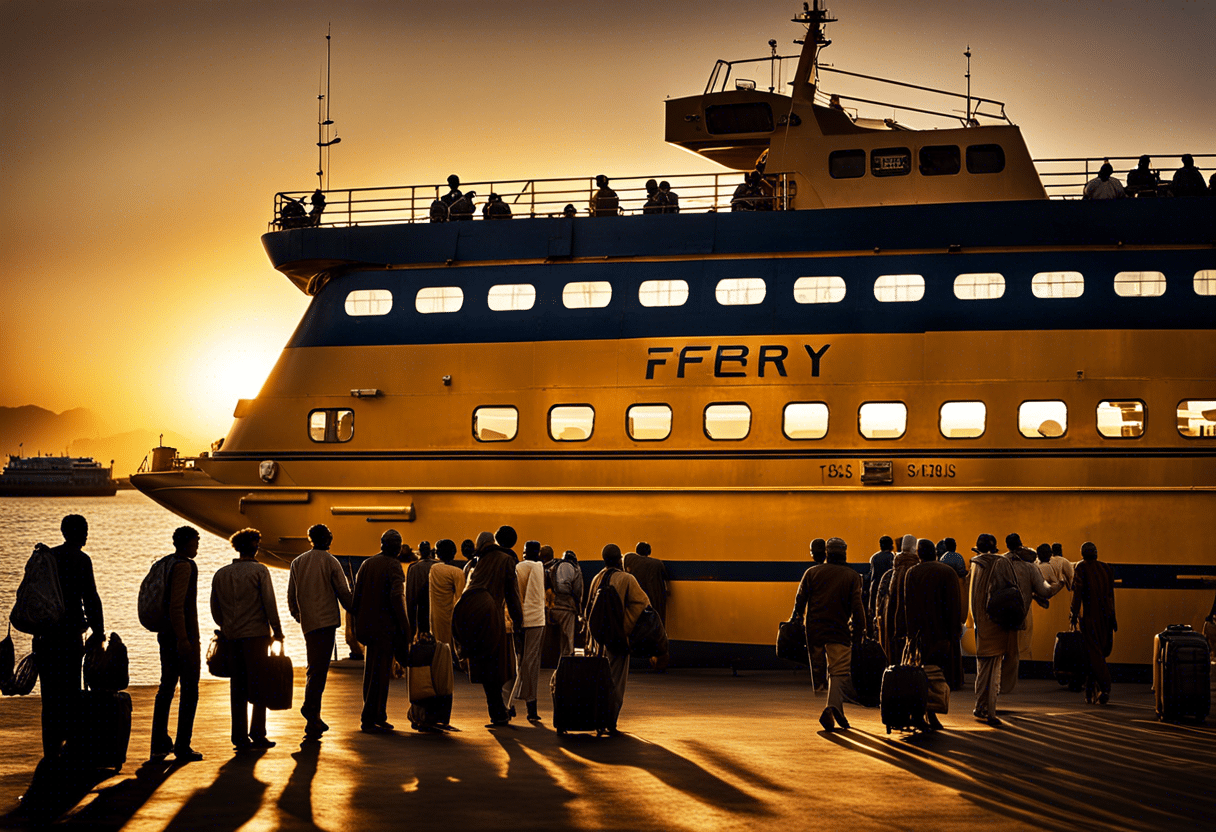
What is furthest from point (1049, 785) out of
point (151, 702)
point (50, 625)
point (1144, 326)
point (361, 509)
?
point (361, 509)

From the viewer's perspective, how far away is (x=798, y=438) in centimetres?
1725

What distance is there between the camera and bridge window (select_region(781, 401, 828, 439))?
1723 centimetres

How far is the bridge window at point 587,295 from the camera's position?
1823cm

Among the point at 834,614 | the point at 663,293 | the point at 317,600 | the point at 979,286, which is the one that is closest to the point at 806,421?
the point at 663,293

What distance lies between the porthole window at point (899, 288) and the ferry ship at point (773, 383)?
6 centimetres

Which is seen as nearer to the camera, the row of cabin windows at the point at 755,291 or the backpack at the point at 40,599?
the backpack at the point at 40,599

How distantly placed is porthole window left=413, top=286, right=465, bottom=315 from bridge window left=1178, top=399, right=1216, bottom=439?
34.0ft

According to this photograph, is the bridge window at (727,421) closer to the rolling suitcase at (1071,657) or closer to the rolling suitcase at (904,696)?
the rolling suitcase at (1071,657)

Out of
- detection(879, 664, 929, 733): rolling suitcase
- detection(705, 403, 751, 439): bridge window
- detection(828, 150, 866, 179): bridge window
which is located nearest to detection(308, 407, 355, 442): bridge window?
detection(705, 403, 751, 439): bridge window

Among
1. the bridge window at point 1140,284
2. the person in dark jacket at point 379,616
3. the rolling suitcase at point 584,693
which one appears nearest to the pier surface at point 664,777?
the rolling suitcase at point 584,693

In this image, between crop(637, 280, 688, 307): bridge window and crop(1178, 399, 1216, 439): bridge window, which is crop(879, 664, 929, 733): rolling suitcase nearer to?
crop(1178, 399, 1216, 439): bridge window

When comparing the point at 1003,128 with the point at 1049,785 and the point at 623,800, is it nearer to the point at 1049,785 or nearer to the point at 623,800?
the point at 1049,785

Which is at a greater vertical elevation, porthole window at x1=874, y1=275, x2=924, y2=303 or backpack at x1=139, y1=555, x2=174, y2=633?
porthole window at x1=874, y1=275, x2=924, y2=303

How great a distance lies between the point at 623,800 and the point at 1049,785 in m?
2.99
